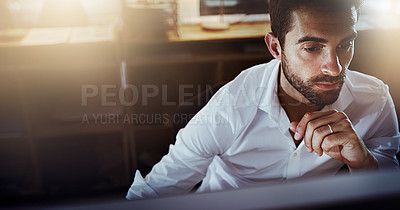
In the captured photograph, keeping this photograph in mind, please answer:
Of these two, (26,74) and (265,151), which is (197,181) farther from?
(26,74)

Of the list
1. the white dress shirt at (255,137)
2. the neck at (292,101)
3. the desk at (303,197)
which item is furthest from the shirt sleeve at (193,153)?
the desk at (303,197)

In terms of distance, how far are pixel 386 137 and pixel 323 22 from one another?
1.18ft

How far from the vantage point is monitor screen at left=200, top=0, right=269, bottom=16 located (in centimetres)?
107

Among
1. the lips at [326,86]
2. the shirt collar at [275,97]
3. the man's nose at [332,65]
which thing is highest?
the man's nose at [332,65]

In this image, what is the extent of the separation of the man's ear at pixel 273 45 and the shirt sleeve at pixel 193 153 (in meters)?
0.16

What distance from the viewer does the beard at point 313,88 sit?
0.83 m

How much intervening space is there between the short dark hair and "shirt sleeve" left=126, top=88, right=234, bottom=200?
20cm

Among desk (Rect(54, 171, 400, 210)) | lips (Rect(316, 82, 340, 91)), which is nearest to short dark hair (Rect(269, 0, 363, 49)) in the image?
lips (Rect(316, 82, 340, 91))

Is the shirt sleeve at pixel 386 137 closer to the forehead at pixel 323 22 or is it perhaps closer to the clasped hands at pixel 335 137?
the clasped hands at pixel 335 137

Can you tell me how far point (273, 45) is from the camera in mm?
875

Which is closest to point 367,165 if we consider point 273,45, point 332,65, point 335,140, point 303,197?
point 335,140

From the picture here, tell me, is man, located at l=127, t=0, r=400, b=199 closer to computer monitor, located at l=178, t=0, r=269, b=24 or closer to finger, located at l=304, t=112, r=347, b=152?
finger, located at l=304, t=112, r=347, b=152

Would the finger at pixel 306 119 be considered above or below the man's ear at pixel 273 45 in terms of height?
below

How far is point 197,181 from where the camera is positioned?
0.91 meters
